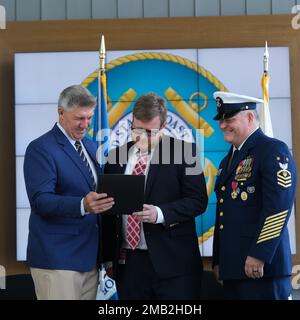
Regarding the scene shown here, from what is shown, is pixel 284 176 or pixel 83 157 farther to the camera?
pixel 83 157

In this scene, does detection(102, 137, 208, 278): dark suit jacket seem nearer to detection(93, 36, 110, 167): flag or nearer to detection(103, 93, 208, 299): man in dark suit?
detection(103, 93, 208, 299): man in dark suit

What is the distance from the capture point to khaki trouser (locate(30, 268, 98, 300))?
341 centimetres

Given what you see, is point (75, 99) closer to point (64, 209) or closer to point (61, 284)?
point (64, 209)

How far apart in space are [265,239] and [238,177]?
13.7 inches

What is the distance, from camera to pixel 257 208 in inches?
133

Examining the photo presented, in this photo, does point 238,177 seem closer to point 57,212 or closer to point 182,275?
point 182,275

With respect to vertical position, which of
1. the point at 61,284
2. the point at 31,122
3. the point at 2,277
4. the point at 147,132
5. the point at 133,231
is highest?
the point at 31,122

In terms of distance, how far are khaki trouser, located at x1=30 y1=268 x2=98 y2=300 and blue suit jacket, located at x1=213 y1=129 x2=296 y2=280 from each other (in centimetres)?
67

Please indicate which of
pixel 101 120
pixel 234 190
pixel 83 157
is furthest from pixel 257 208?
pixel 101 120

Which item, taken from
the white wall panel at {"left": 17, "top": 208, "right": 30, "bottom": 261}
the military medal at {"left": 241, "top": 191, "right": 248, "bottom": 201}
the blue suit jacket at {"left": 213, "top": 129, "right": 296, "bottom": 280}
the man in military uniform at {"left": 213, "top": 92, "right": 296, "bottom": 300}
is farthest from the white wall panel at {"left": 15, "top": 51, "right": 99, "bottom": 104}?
the military medal at {"left": 241, "top": 191, "right": 248, "bottom": 201}

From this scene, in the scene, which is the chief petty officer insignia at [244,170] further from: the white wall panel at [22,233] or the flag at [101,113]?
the white wall panel at [22,233]

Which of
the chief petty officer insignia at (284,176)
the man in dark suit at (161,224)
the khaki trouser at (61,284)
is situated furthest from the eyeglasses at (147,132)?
the khaki trouser at (61,284)

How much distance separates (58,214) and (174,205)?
1.78 ft

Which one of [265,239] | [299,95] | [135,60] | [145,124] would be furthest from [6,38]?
[265,239]
